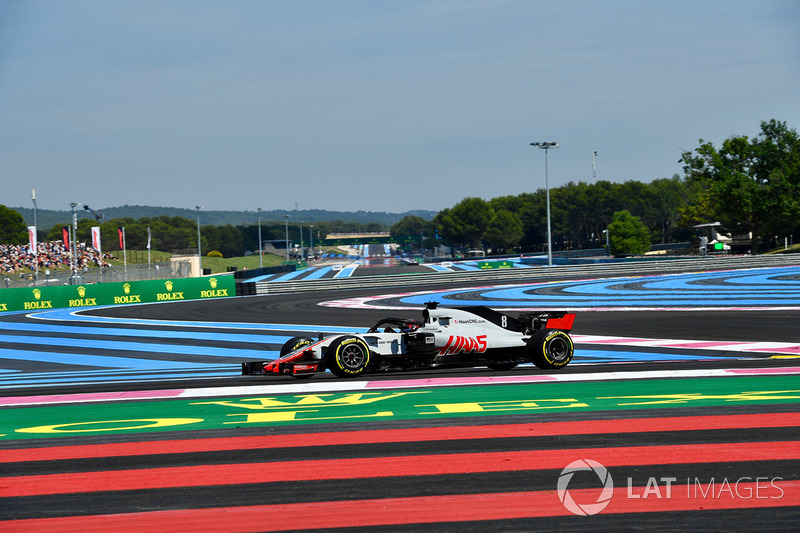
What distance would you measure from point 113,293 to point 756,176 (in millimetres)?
63240

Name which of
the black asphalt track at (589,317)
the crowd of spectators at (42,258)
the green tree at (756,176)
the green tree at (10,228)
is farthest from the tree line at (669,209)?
the green tree at (10,228)

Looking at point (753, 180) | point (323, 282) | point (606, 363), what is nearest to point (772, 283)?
point (323, 282)

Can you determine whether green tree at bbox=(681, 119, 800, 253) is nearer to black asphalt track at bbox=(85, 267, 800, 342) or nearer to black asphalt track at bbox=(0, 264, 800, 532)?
black asphalt track at bbox=(85, 267, 800, 342)

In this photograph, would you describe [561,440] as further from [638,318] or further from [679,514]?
[638,318]

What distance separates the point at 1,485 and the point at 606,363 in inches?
412

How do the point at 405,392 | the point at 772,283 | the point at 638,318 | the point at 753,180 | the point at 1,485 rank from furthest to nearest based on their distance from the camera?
the point at 753,180, the point at 772,283, the point at 638,318, the point at 405,392, the point at 1,485

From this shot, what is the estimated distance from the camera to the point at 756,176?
7881cm

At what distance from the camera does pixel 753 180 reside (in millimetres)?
78688

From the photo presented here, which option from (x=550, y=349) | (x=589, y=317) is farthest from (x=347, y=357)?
(x=589, y=317)

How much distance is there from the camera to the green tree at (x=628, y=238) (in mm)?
108056

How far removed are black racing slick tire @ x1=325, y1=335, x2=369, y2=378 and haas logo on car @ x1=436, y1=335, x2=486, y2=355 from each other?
127cm

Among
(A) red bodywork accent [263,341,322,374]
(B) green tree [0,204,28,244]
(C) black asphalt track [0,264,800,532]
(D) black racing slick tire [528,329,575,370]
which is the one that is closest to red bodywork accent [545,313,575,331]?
(D) black racing slick tire [528,329,575,370]

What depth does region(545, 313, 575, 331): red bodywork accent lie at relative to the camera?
45.2ft

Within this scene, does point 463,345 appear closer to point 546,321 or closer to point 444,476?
point 546,321
